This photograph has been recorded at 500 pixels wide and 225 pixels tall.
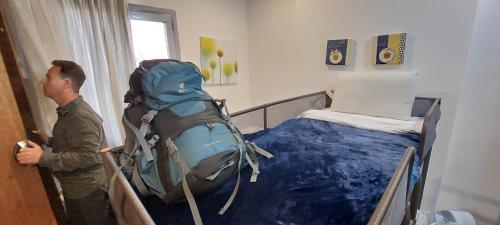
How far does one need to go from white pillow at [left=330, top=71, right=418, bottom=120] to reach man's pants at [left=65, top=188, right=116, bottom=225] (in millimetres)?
2089

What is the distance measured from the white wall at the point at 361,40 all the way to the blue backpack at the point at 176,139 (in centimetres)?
200

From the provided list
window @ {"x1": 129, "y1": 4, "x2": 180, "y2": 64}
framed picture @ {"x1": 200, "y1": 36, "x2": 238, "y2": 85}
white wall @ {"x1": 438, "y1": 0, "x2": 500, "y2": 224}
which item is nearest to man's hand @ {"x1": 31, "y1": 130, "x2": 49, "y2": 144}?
window @ {"x1": 129, "y1": 4, "x2": 180, "y2": 64}

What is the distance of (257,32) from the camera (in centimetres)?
331

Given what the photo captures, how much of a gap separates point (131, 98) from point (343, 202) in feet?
3.27

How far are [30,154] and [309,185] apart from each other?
3.59ft

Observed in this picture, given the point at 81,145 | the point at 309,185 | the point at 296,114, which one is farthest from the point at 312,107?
the point at 81,145

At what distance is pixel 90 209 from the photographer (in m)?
1.19

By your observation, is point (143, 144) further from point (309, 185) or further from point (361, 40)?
point (361, 40)

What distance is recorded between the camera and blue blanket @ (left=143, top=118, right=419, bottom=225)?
0.83 meters

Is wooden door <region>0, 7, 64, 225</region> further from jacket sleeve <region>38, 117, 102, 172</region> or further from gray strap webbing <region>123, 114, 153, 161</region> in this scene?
gray strap webbing <region>123, 114, 153, 161</region>

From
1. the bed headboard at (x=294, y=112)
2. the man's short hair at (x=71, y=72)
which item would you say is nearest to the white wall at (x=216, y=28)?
the bed headboard at (x=294, y=112)

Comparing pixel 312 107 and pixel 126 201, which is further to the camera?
pixel 312 107

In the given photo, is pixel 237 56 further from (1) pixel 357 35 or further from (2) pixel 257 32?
(1) pixel 357 35

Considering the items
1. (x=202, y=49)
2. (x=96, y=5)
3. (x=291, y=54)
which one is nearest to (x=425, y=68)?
(x=291, y=54)
